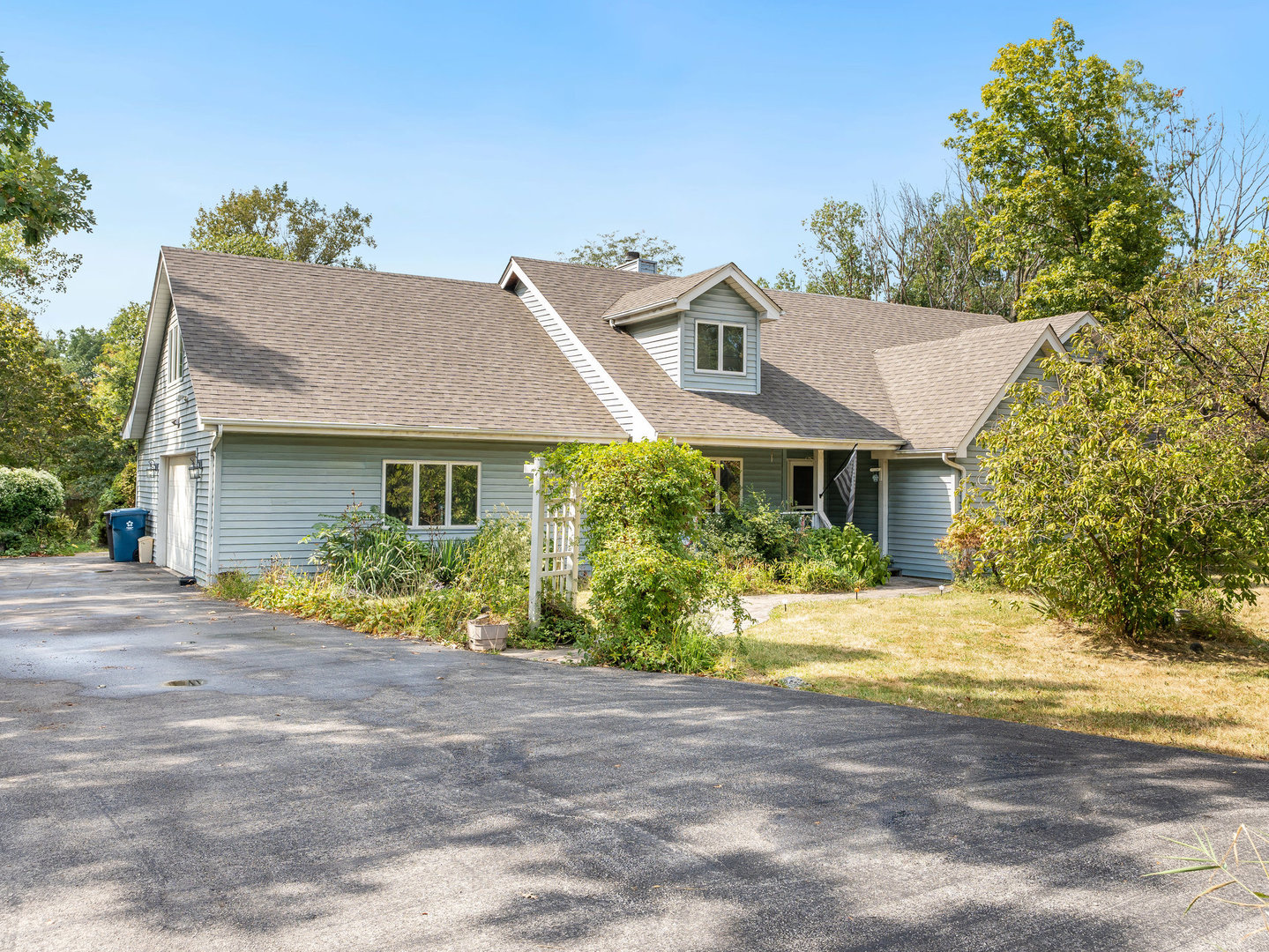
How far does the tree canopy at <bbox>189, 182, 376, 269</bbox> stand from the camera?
4088cm

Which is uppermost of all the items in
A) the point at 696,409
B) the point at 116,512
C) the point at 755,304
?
the point at 755,304

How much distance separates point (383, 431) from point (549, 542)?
224 inches

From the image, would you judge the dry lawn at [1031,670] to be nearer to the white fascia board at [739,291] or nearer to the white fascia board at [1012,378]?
the white fascia board at [1012,378]

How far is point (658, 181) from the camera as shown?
33.3 m

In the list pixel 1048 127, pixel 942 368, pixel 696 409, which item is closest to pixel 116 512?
pixel 696 409

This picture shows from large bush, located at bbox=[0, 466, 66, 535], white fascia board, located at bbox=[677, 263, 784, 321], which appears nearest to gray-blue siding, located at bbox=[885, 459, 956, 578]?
white fascia board, located at bbox=[677, 263, 784, 321]

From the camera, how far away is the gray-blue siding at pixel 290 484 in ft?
52.1

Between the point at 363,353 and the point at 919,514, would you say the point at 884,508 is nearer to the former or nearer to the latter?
the point at 919,514

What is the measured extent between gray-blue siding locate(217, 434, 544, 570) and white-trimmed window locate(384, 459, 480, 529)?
0.53ft

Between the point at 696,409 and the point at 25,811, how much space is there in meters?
15.5

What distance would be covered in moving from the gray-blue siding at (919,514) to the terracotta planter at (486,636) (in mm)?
11607

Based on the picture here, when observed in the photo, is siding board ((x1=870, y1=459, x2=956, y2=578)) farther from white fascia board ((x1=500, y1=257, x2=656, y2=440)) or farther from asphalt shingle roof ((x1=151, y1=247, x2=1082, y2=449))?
white fascia board ((x1=500, y1=257, x2=656, y2=440))

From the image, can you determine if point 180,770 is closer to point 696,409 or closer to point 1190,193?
point 696,409

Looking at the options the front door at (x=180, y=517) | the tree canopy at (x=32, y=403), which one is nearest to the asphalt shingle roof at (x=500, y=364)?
the front door at (x=180, y=517)
